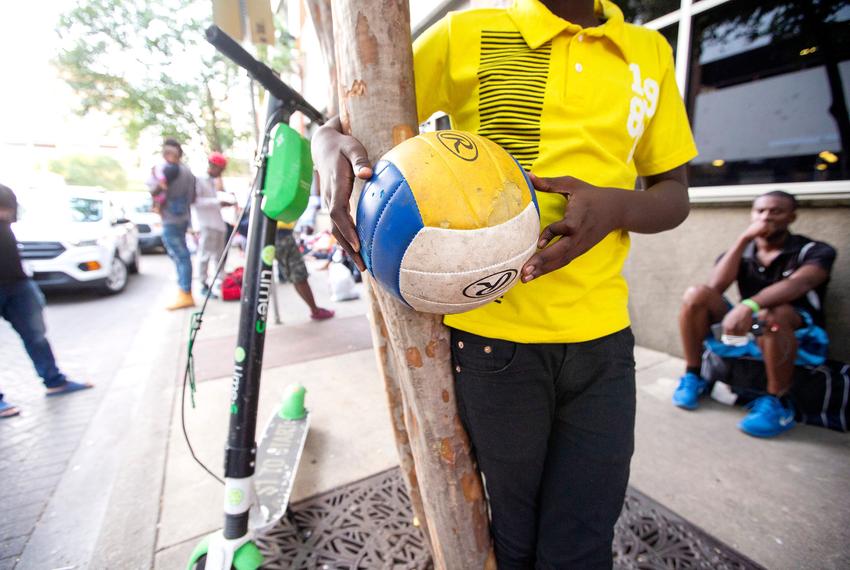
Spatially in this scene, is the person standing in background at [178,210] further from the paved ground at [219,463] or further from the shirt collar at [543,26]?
the shirt collar at [543,26]

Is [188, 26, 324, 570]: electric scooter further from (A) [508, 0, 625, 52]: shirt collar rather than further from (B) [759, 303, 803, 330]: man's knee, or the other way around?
(B) [759, 303, 803, 330]: man's knee

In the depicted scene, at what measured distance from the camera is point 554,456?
120 centimetres

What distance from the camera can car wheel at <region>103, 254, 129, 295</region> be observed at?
7453 millimetres

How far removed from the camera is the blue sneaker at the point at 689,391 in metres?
2.93

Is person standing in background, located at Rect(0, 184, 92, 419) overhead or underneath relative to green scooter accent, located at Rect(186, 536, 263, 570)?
overhead

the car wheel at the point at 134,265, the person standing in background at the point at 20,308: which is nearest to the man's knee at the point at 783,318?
the person standing in background at the point at 20,308

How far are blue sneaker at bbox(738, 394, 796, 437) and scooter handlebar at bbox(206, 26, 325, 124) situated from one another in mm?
3058

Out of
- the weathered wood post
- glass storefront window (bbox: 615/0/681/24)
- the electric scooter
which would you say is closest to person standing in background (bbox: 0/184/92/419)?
the electric scooter

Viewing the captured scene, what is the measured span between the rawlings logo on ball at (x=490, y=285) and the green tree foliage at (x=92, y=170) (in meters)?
49.3

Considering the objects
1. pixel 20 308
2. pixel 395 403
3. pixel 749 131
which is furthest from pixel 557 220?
pixel 20 308

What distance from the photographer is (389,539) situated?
1.90 meters

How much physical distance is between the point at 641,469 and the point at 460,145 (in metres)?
2.25

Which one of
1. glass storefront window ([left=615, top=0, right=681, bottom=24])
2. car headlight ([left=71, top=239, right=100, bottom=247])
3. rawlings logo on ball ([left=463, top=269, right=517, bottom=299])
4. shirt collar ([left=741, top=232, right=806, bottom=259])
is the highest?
glass storefront window ([left=615, top=0, right=681, bottom=24])

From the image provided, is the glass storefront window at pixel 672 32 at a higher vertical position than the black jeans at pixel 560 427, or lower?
higher
